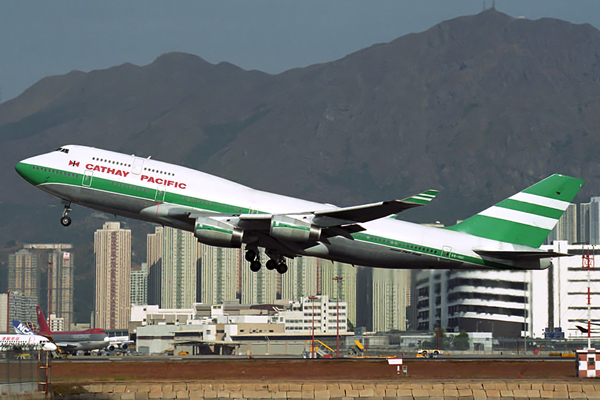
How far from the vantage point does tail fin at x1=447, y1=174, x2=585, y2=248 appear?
2250 inches

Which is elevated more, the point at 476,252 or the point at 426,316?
the point at 476,252

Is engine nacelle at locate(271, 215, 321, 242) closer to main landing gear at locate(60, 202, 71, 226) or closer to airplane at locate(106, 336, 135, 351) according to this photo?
main landing gear at locate(60, 202, 71, 226)

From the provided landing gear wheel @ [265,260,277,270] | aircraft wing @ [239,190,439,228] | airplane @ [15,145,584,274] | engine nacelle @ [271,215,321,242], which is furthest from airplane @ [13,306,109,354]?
engine nacelle @ [271,215,321,242]

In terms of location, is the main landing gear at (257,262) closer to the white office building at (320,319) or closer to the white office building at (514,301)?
the white office building at (514,301)

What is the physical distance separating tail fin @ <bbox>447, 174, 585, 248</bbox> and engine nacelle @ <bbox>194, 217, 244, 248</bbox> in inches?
607

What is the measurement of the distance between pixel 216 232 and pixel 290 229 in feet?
13.7

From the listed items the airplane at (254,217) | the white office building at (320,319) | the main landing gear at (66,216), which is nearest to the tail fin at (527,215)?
the airplane at (254,217)

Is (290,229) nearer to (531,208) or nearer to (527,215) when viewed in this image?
(527,215)

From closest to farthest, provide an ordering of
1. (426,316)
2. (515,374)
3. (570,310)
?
(515,374) < (426,316) < (570,310)

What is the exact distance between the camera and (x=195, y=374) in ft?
162

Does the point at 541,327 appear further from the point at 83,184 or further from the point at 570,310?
the point at 83,184

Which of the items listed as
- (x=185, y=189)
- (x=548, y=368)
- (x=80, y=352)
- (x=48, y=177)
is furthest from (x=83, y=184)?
(x=80, y=352)

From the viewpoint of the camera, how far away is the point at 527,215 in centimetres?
5778

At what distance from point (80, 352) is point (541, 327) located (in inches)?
2807
